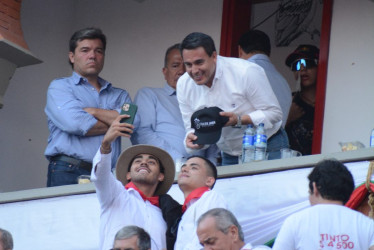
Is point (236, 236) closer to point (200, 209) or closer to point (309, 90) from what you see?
point (200, 209)

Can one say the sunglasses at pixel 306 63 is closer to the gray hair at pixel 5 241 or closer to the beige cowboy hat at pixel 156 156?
the beige cowboy hat at pixel 156 156

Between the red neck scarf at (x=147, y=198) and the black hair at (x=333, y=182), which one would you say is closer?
the black hair at (x=333, y=182)

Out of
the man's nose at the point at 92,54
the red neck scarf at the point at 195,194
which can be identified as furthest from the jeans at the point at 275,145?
the man's nose at the point at 92,54

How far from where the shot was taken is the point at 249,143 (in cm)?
866

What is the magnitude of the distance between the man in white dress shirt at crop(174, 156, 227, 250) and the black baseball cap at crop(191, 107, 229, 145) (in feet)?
1.58

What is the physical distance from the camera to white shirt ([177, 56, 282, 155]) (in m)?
8.67

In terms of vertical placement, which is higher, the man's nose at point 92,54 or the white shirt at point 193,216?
the man's nose at point 92,54

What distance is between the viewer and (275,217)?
810cm

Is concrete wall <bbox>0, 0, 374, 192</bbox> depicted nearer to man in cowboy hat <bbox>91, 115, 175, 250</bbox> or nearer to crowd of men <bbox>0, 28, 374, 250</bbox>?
crowd of men <bbox>0, 28, 374, 250</bbox>

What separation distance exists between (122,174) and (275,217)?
1.18m

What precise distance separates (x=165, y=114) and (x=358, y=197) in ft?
9.34

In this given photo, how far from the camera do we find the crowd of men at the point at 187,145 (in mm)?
6379

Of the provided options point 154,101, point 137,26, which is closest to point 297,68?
point 154,101

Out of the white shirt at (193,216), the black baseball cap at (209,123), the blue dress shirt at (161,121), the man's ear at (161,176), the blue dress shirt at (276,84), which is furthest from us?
the blue dress shirt at (161,121)
